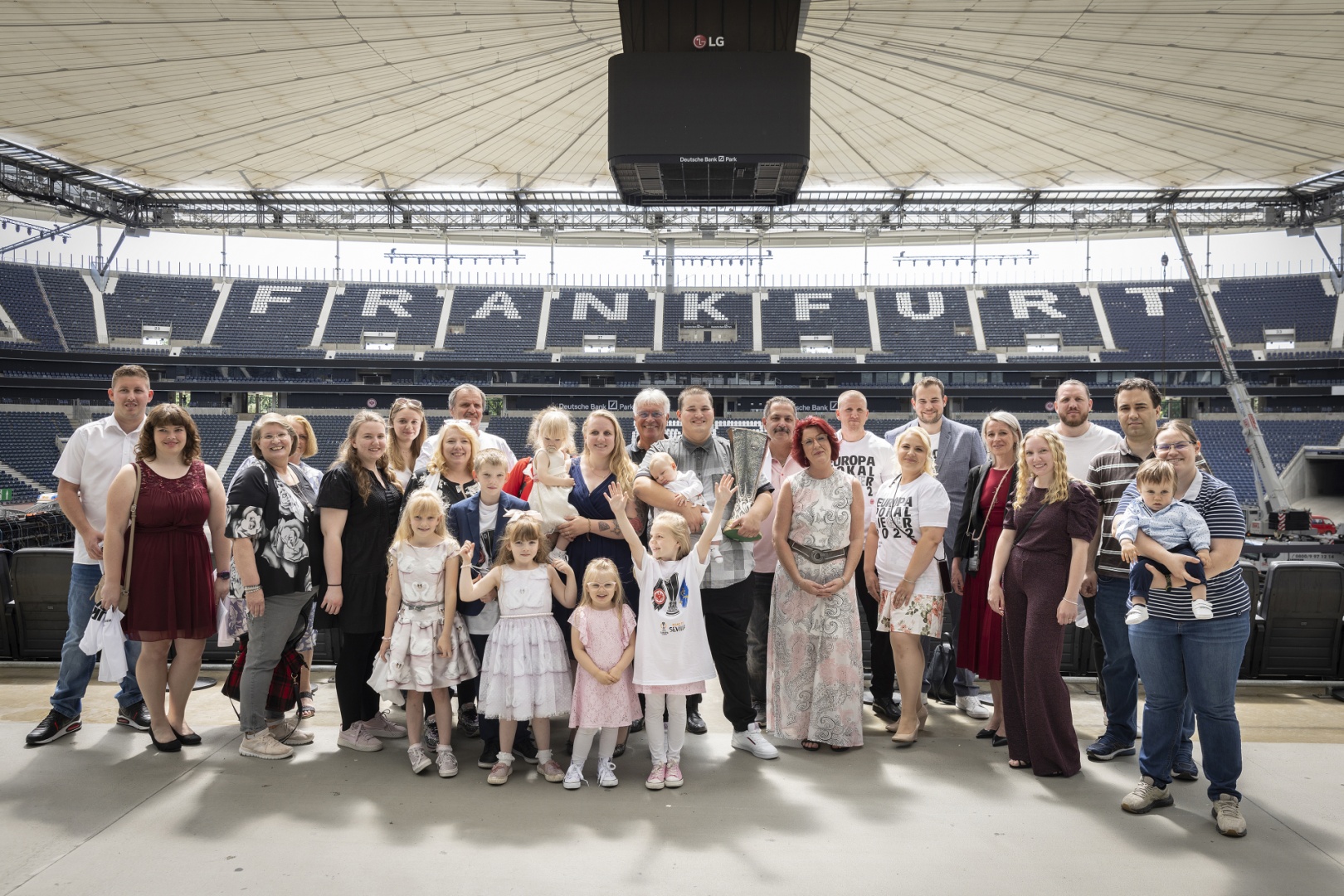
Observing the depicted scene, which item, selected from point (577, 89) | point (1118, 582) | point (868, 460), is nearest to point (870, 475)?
point (868, 460)

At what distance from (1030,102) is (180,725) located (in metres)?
7.28

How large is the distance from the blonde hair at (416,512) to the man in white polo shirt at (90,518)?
155 cm

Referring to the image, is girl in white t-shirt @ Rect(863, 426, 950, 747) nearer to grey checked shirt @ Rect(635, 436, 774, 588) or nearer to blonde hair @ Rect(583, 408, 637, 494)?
grey checked shirt @ Rect(635, 436, 774, 588)

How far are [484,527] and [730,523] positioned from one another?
1.31 metres

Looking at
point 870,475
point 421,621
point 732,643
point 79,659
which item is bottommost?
point 79,659

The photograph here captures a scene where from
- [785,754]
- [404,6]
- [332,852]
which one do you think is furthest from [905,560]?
[404,6]

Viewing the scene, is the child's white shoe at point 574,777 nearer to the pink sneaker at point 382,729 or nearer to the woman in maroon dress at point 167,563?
the pink sneaker at point 382,729

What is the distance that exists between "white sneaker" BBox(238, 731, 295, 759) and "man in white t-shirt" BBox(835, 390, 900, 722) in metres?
3.22

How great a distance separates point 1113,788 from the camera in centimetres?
384

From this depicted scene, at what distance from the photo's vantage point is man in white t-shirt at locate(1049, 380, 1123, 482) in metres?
4.69

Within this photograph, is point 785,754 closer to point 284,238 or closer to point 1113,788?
point 1113,788

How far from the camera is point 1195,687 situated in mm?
3533

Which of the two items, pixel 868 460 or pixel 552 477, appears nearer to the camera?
pixel 552 477

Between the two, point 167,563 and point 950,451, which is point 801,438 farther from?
point 167,563
